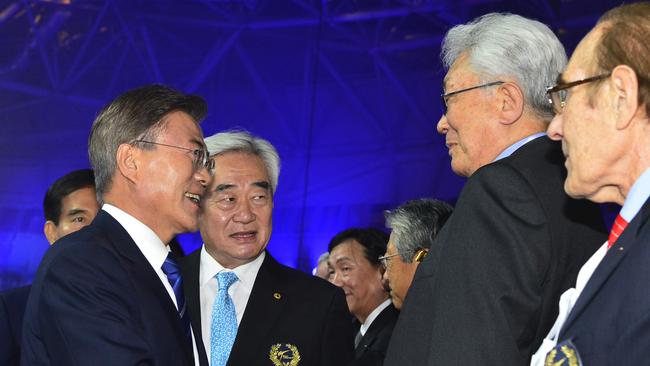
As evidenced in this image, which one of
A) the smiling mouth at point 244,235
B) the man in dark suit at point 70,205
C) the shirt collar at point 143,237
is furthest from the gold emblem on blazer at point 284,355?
the man in dark suit at point 70,205

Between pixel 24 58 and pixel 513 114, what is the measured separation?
437 cm

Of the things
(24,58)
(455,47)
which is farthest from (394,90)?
(455,47)

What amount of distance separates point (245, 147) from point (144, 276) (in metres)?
1.31

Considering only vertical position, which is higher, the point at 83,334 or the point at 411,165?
the point at 411,165

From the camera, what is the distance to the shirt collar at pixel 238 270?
3244mm

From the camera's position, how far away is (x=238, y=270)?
3.26m

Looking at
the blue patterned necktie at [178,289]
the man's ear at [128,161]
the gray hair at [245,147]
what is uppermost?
the gray hair at [245,147]

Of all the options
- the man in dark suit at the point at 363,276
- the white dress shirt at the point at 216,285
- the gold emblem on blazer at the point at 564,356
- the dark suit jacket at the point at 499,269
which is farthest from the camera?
the man in dark suit at the point at 363,276

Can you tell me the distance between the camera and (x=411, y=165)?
Result: 5.97 meters

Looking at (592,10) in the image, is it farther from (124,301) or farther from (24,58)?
(124,301)

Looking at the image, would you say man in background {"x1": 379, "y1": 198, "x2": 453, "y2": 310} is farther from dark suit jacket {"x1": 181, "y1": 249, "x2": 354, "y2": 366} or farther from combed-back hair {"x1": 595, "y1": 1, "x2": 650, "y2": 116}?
combed-back hair {"x1": 595, "y1": 1, "x2": 650, "y2": 116}

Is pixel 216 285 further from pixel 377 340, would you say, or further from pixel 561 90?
pixel 561 90

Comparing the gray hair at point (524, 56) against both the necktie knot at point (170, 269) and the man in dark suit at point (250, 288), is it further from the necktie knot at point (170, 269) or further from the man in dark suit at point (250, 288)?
the man in dark suit at point (250, 288)

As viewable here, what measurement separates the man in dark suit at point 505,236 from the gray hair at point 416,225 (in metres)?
0.98
